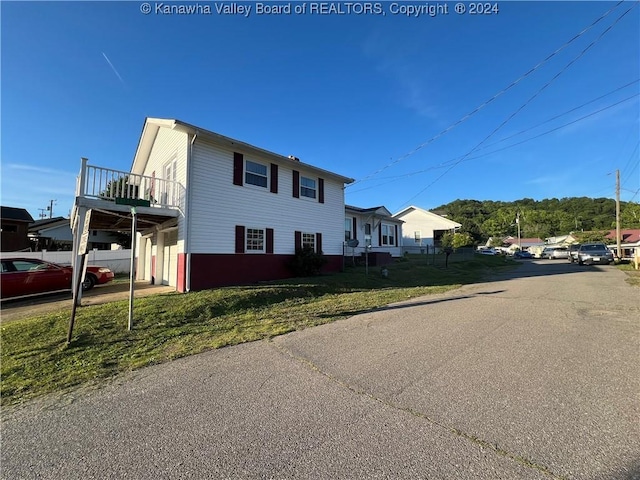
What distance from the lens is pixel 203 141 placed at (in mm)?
11477

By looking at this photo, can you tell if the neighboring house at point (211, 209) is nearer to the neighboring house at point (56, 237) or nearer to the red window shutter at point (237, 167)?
the red window shutter at point (237, 167)

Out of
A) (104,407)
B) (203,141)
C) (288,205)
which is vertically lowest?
(104,407)

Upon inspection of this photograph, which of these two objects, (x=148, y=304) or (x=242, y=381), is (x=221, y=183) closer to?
(x=148, y=304)

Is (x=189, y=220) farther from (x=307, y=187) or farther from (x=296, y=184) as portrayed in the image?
(x=307, y=187)

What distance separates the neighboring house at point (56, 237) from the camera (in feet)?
95.5

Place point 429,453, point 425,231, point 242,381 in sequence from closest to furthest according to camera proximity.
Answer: point 429,453
point 242,381
point 425,231

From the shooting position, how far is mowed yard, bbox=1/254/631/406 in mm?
4479

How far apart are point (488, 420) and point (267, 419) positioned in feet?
6.79

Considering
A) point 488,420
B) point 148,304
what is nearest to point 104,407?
point 488,420

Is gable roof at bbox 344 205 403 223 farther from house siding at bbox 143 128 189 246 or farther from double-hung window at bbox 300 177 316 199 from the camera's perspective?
house siding at bbox 143 128 189 246

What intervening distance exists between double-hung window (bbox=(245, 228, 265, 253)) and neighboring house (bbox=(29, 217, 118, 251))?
23734 mm

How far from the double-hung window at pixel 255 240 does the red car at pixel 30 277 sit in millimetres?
6222

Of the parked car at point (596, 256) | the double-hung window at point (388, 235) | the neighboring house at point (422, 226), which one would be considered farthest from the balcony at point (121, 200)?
the neighboring house at point (422, 226)

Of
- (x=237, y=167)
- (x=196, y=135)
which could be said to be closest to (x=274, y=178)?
(x=237, y=167)
